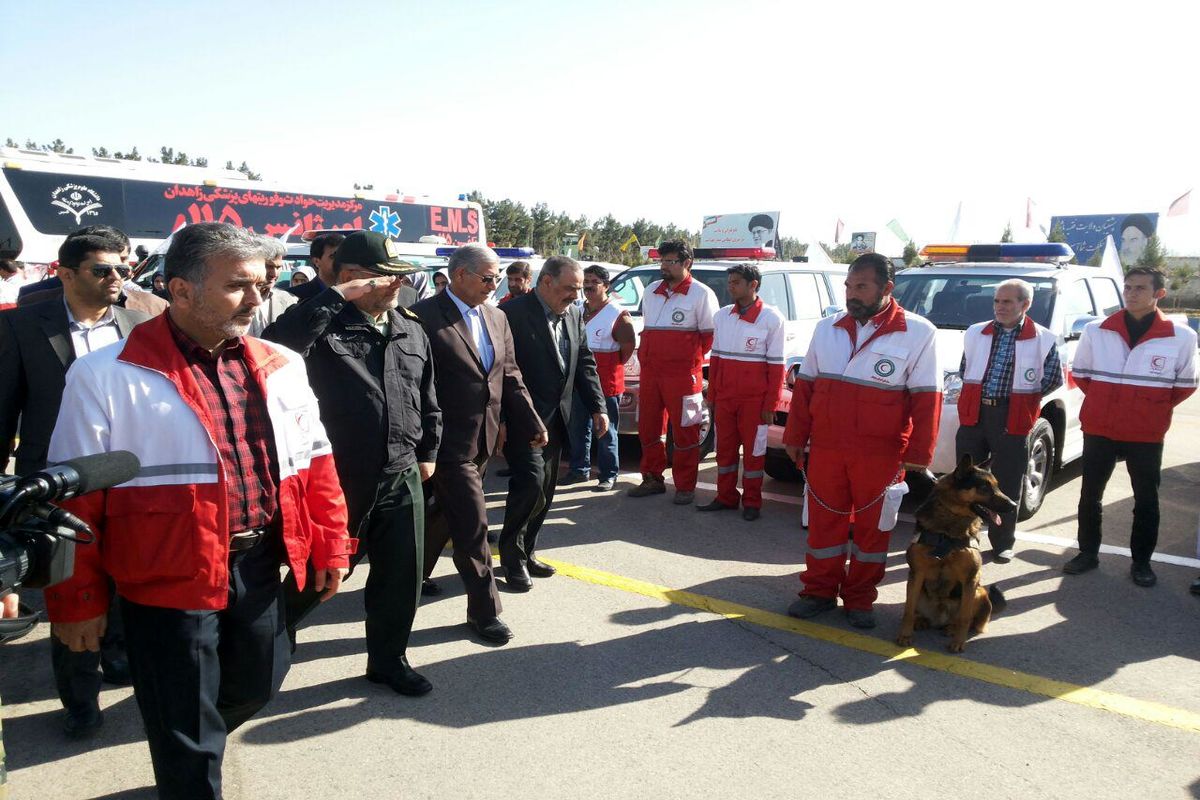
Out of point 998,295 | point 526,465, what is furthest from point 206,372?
point 998,295

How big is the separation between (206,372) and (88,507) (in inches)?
18.0

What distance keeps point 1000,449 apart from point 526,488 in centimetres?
309

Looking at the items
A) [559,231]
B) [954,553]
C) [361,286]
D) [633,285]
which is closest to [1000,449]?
[954,553]

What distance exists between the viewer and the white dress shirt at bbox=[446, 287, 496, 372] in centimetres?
427

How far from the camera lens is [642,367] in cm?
706

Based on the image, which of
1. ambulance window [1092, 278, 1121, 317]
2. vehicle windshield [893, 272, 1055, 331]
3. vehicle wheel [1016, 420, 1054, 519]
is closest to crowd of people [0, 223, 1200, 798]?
vehicle wheel [1016, 420, 1054, 519]

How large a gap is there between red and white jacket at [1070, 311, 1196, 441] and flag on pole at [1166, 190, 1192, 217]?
30.6 meters

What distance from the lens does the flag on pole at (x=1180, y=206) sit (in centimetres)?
2978

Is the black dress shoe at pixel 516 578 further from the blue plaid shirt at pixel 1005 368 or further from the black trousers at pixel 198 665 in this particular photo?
the blue plaid shirt at pixel 1005 368

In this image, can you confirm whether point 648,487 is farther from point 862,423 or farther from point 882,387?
point 882,387

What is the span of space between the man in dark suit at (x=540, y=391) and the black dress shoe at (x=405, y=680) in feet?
4.16

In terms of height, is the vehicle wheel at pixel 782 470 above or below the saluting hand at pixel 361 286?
below

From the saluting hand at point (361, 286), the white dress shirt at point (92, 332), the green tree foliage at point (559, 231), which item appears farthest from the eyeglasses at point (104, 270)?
the green tree foliage at point (559, 231)

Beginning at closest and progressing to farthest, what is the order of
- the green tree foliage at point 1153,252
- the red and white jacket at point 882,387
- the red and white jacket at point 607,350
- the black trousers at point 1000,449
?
the red and white jacket at point 882,387, the black trousers at point 1000,449, the red and white jacket at point 607,350, the green tree foliage at point 1153,252
